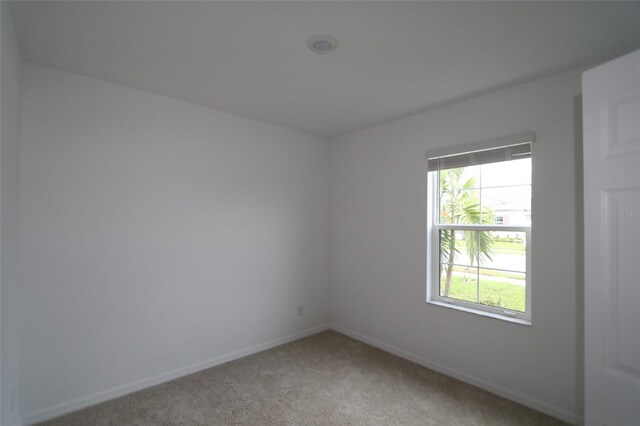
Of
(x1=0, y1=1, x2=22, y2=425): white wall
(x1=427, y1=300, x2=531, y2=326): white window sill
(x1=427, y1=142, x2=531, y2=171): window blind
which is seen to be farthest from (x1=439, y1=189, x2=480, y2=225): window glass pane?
(x1=0, y1=1, x2=22, y2=425): white wall

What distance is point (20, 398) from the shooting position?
212 centimetres

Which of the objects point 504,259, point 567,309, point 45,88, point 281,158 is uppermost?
point 45,88

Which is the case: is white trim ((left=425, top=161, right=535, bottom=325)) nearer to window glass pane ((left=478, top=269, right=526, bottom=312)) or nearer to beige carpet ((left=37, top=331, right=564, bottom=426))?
window glass pane ((left=478, top=269, right=526, bottom=312))

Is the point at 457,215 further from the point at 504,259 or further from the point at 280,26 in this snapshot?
the point at 280,26

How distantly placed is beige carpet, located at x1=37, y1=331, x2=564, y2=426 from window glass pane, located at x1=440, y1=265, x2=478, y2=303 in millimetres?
761

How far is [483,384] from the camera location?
2.65 metres

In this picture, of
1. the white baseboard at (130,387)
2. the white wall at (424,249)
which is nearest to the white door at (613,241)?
the white wall at (424,249)

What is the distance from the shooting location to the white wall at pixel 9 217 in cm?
159

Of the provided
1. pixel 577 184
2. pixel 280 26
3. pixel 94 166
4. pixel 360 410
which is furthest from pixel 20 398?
pixel 577 184

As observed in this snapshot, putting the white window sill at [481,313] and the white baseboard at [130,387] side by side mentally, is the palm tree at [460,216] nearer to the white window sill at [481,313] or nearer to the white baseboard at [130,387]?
the white window sill at [481,313]

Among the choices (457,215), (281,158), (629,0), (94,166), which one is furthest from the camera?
(281,158)

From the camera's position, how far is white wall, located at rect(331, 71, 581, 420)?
2279 mm

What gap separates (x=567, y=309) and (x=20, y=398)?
Answer: 3.94 meters

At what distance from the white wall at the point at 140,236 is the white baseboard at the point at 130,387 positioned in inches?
0.7
